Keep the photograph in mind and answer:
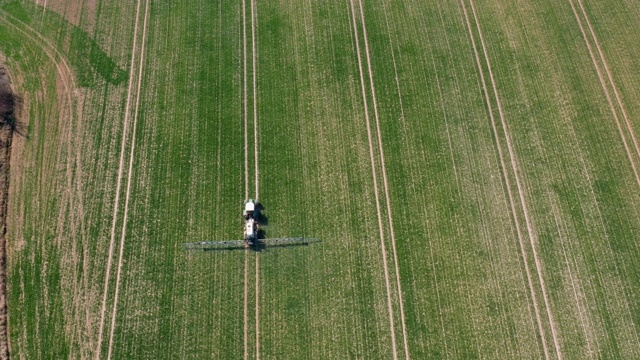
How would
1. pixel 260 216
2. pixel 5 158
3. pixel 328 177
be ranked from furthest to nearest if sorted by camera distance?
pixel 5 158
pixel 328 177
pixel 260 216

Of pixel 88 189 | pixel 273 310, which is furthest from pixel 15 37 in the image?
pixel 273 310

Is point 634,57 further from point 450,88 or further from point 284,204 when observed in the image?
point 284,204

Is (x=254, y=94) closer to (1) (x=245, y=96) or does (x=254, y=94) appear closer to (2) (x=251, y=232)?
(1) (x=245, y=96)

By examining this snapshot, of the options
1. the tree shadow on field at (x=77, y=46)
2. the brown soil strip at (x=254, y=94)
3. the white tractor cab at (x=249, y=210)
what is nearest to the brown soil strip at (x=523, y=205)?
the brown soil strip at (x=254, y=94)

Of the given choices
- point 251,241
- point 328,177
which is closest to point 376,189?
point 328,177

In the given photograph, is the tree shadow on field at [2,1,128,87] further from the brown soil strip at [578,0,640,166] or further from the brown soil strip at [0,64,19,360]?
the brown soil strip at [578,0,640,166]

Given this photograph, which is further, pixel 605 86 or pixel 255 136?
pixel 605 86
